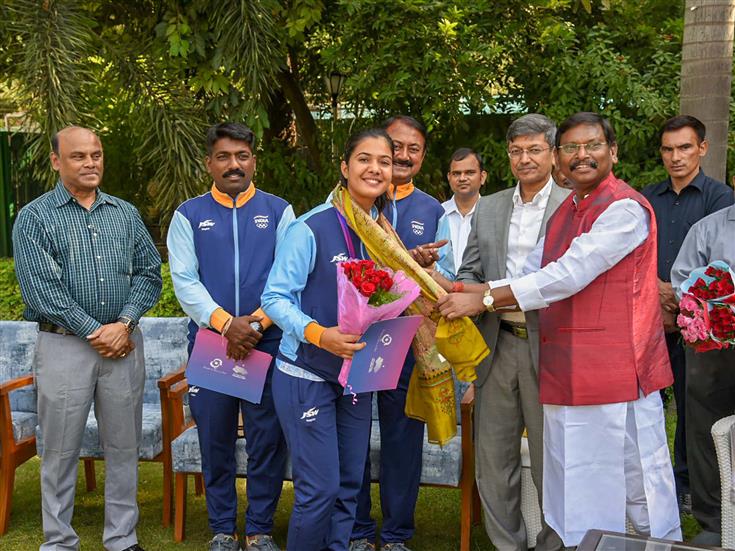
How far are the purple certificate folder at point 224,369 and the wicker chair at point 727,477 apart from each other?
7.39 ft

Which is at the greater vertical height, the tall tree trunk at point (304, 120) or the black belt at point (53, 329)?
the tall tree trunk at point (304, 120)

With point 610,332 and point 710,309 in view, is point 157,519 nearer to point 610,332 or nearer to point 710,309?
point 610,332

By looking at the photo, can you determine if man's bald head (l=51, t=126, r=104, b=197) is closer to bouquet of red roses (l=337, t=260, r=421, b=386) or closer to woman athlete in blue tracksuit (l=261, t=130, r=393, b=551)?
woman athlete in blue tracksuit (l=261, t=130, r=393, b=551)

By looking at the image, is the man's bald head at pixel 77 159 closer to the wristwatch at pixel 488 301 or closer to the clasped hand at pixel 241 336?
the clasped hand at pixel 241 336

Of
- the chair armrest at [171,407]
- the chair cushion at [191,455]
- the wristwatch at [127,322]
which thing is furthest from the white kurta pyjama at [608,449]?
the chair armrest at [171,407]

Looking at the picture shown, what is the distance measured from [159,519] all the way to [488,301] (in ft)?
9.09

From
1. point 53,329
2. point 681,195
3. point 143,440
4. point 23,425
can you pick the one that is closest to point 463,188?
point 681,195

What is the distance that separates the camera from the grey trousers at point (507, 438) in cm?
420

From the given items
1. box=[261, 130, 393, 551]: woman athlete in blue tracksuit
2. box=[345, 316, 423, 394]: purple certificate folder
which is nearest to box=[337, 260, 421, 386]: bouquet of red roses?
box=[345, 316, 423, 394]: purple certificate folder

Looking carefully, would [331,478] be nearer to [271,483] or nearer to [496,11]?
[271,483]

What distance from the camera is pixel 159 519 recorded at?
5.42m

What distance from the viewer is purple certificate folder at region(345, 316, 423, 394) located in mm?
3715

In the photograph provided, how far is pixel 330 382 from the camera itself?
3.93 m

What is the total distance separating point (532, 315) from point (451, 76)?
4428mm
